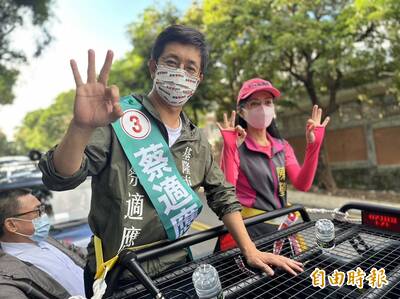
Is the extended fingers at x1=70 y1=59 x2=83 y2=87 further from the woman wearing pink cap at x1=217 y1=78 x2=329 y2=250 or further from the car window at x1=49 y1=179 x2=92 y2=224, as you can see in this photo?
the car window at x1=49 y1=179 x2=92 y2=224

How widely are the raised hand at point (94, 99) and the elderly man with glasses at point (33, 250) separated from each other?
1130 millimetres

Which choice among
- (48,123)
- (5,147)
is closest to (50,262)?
(48,123)

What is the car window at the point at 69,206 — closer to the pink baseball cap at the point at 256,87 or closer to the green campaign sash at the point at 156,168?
the pink baseball cap at the point at 256,87

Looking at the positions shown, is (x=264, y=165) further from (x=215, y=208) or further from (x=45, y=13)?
(x=45, y=13)

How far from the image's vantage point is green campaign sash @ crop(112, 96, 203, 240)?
1344 millimetres

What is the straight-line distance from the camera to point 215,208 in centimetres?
163

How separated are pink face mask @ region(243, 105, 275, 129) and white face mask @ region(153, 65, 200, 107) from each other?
88 cm

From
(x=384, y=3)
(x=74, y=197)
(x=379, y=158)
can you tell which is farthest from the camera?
(x=379, y=158)

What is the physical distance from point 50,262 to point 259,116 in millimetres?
1768

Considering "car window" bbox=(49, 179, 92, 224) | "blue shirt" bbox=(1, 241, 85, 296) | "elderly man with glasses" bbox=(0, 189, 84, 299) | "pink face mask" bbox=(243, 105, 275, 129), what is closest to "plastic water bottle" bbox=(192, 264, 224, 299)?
"elderly man with glasses" bbox=(0, 189, 84, 299)

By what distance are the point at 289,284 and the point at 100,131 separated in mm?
979

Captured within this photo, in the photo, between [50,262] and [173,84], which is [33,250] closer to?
[50,262]

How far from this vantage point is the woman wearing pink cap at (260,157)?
2129 millimetres

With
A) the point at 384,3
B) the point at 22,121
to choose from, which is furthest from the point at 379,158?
the point at 22,121
